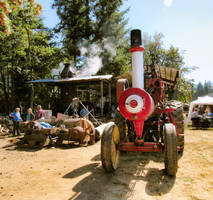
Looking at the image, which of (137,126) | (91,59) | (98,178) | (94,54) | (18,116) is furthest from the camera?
(91,59)

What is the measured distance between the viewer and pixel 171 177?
342 centimetres

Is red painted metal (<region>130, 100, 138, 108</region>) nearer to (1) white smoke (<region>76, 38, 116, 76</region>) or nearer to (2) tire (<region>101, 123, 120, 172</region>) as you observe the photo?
(2) tire (<region>101, 123, 120, 172</region>)

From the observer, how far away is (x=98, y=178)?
3.50 m

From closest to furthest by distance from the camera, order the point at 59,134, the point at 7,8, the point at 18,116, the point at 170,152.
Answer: the point at 170,152, the point at 7,8, the point at 59,134, the point at 18,116

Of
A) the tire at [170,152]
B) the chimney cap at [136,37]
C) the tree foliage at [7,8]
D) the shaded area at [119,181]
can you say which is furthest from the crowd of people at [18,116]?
the tire at [170,152]

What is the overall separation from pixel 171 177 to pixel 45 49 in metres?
18.5

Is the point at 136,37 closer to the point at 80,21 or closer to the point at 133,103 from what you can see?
the point at 133,103

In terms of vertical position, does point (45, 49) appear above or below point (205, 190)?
above

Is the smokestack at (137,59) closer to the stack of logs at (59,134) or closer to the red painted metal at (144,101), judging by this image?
the red painted metal at (144,101)

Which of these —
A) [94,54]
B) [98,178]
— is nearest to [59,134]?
[98,178]

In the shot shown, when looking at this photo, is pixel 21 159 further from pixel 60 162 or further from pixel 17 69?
pixel 17 69

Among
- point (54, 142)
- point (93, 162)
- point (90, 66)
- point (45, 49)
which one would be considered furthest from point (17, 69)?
point (93, 162)

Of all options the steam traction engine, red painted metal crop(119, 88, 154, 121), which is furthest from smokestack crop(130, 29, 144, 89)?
red painted metal crop(119, 88, 154, 121)

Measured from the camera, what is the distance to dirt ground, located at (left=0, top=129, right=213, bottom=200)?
112 inches
